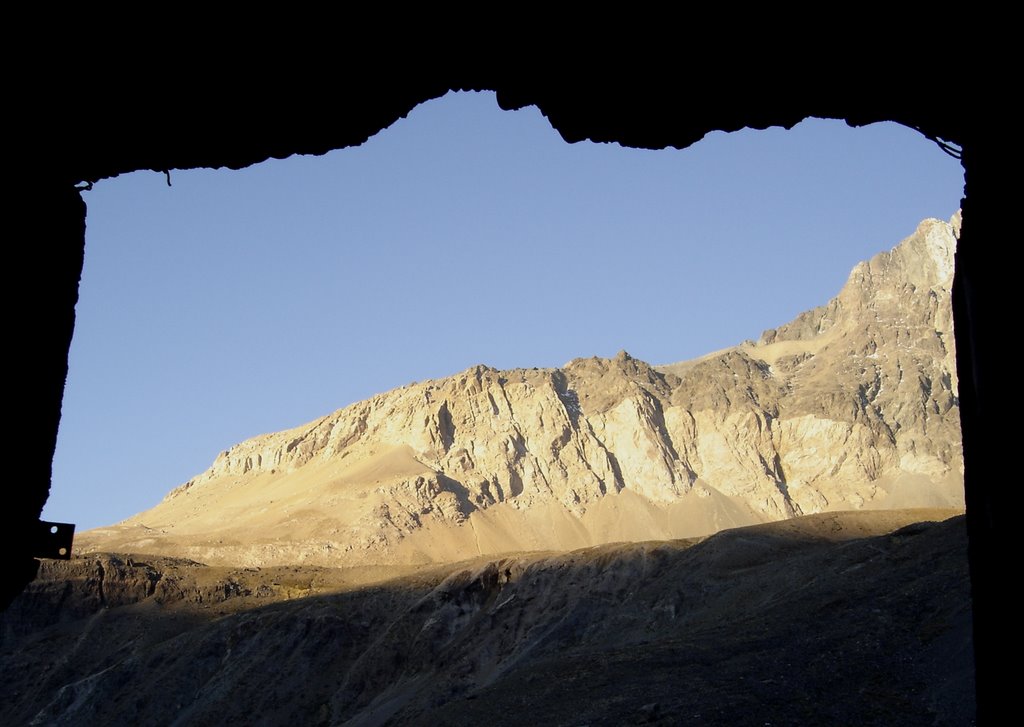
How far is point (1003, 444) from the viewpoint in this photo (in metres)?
4.98

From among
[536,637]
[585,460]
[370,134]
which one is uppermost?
[370,134]

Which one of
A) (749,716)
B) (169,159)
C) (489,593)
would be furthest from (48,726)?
(169,159)

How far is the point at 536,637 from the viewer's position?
55281 mm

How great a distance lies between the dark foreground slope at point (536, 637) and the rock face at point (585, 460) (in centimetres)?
3211

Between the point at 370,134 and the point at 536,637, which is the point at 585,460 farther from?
the point at 370,134

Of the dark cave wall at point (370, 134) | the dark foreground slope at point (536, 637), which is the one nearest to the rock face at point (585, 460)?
the dark foreground slope at point (536, 637)

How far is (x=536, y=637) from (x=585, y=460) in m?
85.2

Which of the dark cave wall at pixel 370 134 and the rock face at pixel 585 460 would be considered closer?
the dark cave wall at pixel 370 134

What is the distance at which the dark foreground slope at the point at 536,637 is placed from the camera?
97.8 feet

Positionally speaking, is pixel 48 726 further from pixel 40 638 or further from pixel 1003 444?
pixel 1003 444

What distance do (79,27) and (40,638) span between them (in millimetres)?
75128

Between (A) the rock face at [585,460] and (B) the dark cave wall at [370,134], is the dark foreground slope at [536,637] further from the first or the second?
(A) the rock face at [585,460]

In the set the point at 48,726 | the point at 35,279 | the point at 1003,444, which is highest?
the point at 35,279

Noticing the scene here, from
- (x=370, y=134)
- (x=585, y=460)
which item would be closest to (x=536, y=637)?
(x=370, y=134)
